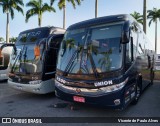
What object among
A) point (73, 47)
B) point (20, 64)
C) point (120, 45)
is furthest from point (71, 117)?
point (20, 64)

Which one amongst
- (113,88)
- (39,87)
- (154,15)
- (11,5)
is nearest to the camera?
(113,88)

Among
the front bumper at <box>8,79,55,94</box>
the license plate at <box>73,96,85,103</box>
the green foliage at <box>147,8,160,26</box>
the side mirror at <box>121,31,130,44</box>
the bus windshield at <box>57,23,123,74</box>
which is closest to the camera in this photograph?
the side mirror at <box>121,31,130,44</box>

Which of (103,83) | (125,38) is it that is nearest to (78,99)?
(103,83)

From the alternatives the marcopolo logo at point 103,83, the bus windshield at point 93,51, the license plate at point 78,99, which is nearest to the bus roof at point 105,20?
the bus windshield at point 93,51

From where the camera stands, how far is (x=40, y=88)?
25.8 ft

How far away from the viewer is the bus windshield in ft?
18.8

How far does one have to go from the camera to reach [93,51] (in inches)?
238

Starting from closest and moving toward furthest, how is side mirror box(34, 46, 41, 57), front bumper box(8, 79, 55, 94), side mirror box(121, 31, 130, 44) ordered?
side mirror box(121, 31, 130, 44) → front bumper box(8, 79, 55, 94) → side mirror box(34, 46, 41, 57)

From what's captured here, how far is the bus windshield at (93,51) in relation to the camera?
5.73 meters

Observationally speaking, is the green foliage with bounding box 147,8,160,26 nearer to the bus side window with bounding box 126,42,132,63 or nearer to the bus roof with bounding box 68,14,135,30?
the bus roof with bounding box 68,14,135,30

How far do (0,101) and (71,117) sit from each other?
12.2 ft

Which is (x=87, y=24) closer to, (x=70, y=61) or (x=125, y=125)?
(x=70, y=61)

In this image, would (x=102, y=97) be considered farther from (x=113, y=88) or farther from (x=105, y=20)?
(x=105, y=20)

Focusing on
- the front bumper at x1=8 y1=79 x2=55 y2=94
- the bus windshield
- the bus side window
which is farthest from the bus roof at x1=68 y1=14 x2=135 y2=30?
the front bumper at x1=8 y1=79 x2=55 y2=94
